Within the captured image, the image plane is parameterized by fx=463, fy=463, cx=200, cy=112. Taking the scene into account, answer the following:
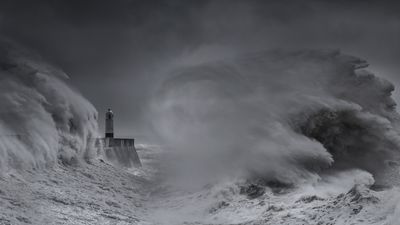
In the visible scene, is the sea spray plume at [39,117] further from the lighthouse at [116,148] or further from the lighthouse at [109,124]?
the lighthouse at [109,124]

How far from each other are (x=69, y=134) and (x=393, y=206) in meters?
8.75

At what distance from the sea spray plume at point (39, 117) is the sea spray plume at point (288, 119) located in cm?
312

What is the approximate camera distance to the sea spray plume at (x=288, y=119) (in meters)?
12.0

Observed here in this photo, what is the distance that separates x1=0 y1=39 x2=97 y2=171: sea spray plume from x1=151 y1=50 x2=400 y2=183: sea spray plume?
10.2 ft

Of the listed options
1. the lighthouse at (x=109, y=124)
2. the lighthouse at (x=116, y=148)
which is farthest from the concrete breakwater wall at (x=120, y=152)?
the lighthouse at (x=109, y=124)

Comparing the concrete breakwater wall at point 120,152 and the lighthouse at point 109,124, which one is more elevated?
the lighthouse at point 109,124

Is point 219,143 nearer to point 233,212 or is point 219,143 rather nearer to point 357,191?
point 233,212

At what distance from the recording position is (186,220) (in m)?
7.93

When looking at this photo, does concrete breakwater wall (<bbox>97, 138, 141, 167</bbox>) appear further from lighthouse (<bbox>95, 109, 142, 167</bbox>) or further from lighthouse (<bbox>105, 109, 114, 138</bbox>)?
lighthouse (<bbox>105, 109, 114, 138</bbox>)

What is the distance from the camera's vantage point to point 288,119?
13.4m

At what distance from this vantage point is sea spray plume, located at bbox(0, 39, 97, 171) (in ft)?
31.3

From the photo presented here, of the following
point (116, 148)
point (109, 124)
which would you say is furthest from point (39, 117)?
point (109, 124)

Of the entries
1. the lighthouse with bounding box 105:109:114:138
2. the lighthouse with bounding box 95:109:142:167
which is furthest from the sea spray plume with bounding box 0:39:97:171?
the lighthouse with bounding box 105:109:114:138

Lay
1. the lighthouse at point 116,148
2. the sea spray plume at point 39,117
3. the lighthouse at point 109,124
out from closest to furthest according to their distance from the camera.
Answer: the sea spray plume at point 39,117
the lighthouse at point 116,148
the lighthouse at point 109,124
